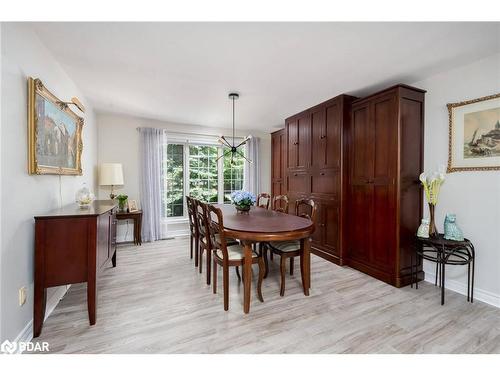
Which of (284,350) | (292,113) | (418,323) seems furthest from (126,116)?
(418,323)

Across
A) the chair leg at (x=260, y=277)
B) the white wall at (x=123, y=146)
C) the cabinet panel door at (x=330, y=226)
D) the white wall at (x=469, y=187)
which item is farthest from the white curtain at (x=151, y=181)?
the white wall at (x=469, y=187)

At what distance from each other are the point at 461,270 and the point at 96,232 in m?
3.62

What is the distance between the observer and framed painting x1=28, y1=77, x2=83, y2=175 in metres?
1.74

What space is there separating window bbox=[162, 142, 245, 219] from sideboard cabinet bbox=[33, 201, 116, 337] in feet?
9.32

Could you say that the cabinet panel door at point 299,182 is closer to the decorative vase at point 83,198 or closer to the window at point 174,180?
the window at point 174,180

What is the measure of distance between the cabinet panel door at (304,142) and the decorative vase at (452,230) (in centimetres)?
192

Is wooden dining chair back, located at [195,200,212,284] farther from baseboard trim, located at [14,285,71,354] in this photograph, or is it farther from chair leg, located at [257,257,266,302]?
baseboard trim, located at [14,285,71,354]

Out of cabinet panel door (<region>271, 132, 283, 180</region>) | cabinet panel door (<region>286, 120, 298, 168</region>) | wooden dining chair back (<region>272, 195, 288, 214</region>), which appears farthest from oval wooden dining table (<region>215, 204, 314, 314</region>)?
cabinet panel door (<region>271, 132, 283, 180</region>)

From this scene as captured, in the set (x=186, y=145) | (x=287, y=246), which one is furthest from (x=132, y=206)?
(x=287, y=246)

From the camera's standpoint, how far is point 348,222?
322 cm

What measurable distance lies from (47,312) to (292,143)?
152 inches

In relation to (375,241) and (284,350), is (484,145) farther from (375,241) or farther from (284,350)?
(284,350)

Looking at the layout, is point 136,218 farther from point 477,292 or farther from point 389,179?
point 477,292

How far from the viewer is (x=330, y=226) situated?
3408mm
